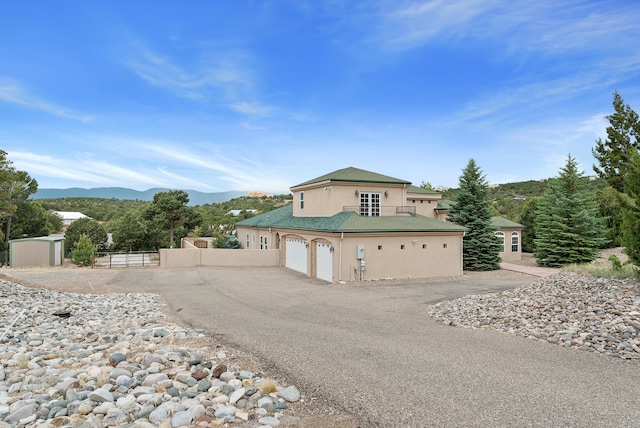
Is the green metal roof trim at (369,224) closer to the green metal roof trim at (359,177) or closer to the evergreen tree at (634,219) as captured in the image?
the green metal roof trim at (359,177)

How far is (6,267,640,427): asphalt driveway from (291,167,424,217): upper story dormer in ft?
32.9

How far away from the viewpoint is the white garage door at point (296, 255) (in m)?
21.4

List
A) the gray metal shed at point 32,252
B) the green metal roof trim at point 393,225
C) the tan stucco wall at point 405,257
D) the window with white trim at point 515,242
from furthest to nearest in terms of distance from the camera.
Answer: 1. the window with white trim at point 515,242
2. the gray metal shed at point 32,252
3. the green metal roof trim at point 393,225
4. the tan stucco wall at point 405,257

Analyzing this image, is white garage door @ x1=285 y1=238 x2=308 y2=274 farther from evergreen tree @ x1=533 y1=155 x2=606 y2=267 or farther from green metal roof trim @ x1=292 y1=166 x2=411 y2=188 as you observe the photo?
evergreen tree @ x1=533 y1=155 x2=606 y2=267

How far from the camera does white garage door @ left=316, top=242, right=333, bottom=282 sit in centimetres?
1842

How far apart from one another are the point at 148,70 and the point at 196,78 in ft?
9.98

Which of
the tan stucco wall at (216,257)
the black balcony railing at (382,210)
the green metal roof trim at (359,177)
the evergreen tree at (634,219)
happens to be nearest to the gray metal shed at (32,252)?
the tan stucco wall at (216,257)

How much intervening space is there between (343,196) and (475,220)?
9.02m

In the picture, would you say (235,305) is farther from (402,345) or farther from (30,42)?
(30,42)

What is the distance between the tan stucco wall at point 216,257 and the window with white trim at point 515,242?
17.7 meters

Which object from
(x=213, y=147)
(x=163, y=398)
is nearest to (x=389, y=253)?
(x=163, y=398)

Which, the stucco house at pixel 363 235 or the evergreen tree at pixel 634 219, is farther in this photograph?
the stucco house at pixel 363 235

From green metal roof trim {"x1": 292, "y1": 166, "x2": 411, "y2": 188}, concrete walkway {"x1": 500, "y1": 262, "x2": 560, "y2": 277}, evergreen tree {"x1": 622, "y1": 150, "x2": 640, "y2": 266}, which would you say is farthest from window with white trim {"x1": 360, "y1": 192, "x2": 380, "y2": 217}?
evergreen tree {"x1": 622, "y1": 150, "x2": 640, "y2": 266}

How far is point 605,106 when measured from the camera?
75.0 ft
